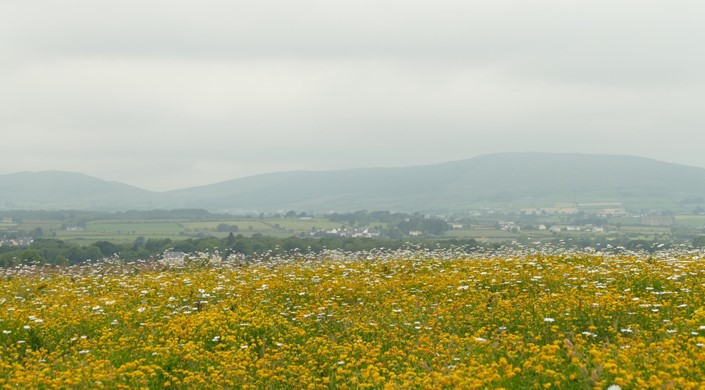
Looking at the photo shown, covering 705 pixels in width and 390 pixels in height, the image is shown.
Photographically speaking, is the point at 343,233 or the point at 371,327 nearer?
the point at 371,327

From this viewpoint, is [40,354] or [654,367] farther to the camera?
[40,354]

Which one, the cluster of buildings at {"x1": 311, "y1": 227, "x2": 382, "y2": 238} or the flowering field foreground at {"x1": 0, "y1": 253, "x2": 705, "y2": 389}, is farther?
the cluster of buildings at {"x1": 311, "y1": 227, "x2": 382, "y2": 238}

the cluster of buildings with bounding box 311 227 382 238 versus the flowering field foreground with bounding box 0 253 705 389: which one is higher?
the flowering field foreground with bounding box 0 253 705 389

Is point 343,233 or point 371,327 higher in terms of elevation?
point 371,327

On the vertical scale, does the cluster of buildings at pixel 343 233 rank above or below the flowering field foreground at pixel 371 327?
below

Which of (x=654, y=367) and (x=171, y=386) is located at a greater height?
(x=654, y=367)

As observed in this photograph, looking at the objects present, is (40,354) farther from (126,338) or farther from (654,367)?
(654,367)

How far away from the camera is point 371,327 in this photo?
13625mm

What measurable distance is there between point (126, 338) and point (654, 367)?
30.3 feet

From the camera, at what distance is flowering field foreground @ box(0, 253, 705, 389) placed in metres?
9.10

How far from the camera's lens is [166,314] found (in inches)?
608

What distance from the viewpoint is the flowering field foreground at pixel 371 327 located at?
910cm

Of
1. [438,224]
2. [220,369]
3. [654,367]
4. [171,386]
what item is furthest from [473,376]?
[438,224]

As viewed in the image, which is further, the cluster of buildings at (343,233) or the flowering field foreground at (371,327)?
the cluster of buildings at (343,233)
